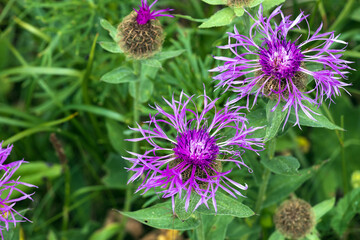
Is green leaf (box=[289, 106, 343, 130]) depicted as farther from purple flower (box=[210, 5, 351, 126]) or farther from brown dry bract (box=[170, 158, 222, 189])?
brown dry bract (box=[170, 158, 222, 189])

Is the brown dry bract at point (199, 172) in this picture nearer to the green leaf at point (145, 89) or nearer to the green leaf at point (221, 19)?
the green leaf at point (221, 19)

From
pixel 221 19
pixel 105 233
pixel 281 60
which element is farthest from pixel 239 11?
pixel 105 233

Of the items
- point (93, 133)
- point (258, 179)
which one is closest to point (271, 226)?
point (258, 179)

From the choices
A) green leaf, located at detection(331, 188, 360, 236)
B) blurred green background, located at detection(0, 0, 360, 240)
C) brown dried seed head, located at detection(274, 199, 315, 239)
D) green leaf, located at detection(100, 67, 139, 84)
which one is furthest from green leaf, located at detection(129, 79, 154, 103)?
green leaf, located at detection(331, 188, 360, 236)

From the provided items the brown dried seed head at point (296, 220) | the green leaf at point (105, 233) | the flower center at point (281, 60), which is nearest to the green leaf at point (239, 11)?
the flower center at point (281, 60)

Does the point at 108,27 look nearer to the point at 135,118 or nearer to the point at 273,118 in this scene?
the point at 135,118

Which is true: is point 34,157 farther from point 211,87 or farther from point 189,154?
point 189,154
